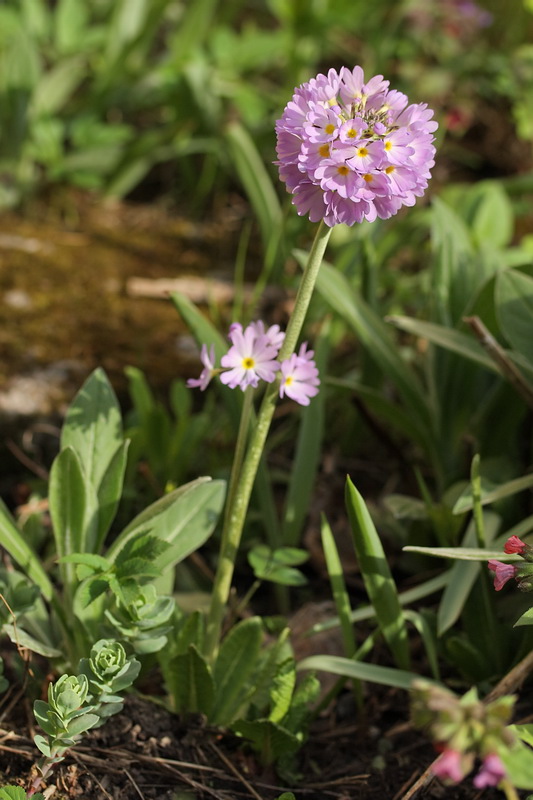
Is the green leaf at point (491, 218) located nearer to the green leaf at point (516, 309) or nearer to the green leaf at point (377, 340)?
the green leaf at point (377, 340)

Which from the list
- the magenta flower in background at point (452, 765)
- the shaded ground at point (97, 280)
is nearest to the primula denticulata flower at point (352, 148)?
the magenta flower in background at point (452, 765)

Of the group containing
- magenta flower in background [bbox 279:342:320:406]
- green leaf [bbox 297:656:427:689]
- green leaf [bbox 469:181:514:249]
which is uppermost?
magenta flower in background [bbox 279:342:320:406]

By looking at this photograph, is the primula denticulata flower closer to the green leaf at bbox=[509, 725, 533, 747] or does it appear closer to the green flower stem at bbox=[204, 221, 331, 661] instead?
the green flower stem at bbox=[204, 221, 331, 661]

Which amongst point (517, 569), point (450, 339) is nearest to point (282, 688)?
point (517, 569)

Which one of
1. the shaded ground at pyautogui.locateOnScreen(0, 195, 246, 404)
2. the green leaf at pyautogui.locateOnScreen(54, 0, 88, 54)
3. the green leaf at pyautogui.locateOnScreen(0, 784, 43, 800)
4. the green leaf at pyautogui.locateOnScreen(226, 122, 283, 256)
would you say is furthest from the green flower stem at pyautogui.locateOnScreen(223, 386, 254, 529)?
the green leaf at pyautogui.locateOnScreen(54, 0, 88, 54)

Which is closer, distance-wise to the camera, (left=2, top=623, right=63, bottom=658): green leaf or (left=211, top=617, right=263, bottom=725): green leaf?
(left=2, top=623, right=63, bottom=658): green leaf

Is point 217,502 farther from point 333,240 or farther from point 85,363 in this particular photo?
point 333,240

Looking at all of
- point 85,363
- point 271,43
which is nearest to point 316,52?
point 271,43
